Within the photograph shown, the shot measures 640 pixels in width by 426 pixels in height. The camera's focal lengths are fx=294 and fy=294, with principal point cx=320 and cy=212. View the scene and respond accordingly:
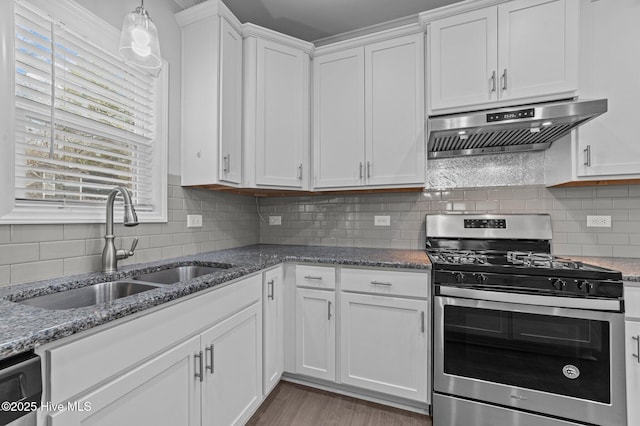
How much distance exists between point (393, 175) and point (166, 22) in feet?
5.98

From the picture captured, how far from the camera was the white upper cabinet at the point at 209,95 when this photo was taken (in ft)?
6.27

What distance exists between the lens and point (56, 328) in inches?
28.5

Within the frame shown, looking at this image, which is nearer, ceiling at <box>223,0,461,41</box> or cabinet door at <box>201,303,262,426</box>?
cabinet door at <box>201,303,262,426</box>

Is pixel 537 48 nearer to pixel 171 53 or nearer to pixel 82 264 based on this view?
pixel 171 53

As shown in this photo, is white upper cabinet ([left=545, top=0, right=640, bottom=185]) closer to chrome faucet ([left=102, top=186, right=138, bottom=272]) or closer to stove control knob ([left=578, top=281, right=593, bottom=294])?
stove control knob ([left=578, top=281, right=593, bottom=294])

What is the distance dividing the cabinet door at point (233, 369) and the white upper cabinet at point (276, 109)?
39.7 inches

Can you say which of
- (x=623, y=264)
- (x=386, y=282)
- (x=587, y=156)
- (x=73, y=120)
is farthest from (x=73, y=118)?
(x=623, y=264)

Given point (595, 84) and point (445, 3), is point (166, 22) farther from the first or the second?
point (595, 84)

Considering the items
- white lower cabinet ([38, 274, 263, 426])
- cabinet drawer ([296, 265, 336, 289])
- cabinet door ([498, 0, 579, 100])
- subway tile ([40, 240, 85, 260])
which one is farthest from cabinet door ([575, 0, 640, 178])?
subway tile ([40, 240, 85, 260])

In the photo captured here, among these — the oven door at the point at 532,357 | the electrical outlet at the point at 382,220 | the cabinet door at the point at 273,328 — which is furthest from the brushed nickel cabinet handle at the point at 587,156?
the cabinet door at the point at 273,328

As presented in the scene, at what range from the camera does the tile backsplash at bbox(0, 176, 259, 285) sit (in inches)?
47.6

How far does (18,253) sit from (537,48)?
9.38 ft

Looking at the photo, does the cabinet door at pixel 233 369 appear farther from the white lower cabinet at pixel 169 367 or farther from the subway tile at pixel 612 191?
the subway tile at pixel 612 191

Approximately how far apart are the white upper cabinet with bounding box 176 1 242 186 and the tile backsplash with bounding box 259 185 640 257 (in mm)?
897
